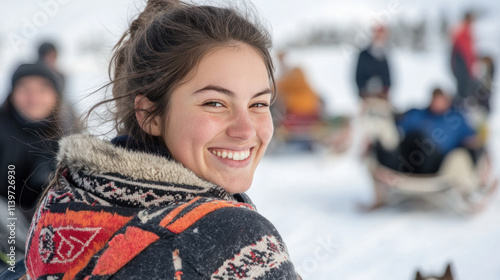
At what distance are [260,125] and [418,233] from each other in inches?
134

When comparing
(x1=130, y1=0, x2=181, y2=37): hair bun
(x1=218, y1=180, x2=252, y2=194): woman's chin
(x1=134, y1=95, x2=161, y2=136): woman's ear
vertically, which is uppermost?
(x1=130, y1=0, x2=181, y2=37): hair bun

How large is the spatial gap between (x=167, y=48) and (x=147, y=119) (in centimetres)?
16

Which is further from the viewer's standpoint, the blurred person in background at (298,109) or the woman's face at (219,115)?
the blurred person in background at (298,109)

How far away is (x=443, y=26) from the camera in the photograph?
1733 cm

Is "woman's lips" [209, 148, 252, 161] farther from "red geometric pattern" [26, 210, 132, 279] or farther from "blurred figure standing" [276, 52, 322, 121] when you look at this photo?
"blurred figure standing" [276, 52, 322, 121]

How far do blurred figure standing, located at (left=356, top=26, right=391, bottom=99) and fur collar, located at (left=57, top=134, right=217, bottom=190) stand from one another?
533cm

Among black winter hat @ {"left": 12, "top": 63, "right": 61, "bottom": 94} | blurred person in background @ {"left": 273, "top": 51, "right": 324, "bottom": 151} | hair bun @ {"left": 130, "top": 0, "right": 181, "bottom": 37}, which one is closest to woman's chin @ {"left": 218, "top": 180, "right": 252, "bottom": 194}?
hair bun @ {"left": 130, "top": 0, "right": 181, "bottom": 37}

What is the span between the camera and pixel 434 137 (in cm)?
445

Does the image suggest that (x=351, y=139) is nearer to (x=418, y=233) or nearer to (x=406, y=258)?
(x=418, y=233)

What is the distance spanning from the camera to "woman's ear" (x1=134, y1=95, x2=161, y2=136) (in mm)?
1105

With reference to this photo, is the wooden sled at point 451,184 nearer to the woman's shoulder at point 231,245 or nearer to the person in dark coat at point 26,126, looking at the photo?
the person in dark coat at point 26,126

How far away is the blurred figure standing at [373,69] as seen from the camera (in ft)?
20.0

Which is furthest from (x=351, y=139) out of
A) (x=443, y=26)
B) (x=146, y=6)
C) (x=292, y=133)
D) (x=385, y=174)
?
(x=443, y=26)

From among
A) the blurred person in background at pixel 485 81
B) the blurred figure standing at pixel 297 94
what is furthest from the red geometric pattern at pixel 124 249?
the blurred person in background at pixel 485 81
